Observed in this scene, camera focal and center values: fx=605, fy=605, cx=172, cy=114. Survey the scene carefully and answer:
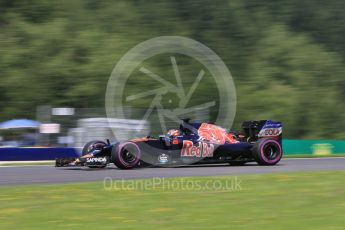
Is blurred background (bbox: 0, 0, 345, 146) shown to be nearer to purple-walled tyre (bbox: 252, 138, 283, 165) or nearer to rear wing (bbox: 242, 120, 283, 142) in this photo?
rear wing (bbox: 242, 120, 283, 142)

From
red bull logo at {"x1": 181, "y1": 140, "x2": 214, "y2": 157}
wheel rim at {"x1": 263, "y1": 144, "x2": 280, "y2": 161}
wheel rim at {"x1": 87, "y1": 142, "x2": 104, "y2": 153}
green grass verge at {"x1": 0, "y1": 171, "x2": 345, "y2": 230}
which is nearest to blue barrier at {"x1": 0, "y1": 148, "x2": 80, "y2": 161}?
wheel rim at {"x1": 87, "y1": 142, "x2": 104, "y2": 153}

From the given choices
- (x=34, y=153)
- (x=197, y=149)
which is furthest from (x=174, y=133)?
(x=34, y=153)

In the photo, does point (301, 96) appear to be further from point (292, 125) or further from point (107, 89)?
point (107, 89)

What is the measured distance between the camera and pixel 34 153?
22703 millimetres

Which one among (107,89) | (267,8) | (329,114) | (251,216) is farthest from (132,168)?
(267,8)

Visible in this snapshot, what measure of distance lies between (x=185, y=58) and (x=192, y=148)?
3187 centimetres

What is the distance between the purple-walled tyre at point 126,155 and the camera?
14.8 metres

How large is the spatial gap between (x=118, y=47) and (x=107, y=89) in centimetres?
445

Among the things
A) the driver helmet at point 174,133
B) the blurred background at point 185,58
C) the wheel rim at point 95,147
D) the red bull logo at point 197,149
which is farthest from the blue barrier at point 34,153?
the red bull logo at point 197,149

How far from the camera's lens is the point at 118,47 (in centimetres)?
4412

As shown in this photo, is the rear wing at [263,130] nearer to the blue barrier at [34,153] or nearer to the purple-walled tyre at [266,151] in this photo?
the purple-walled tyre at [266,151]

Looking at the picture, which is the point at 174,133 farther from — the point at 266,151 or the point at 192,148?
the point at 266,151

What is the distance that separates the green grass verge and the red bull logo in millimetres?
4266

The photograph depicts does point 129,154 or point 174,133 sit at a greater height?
point 174,133
